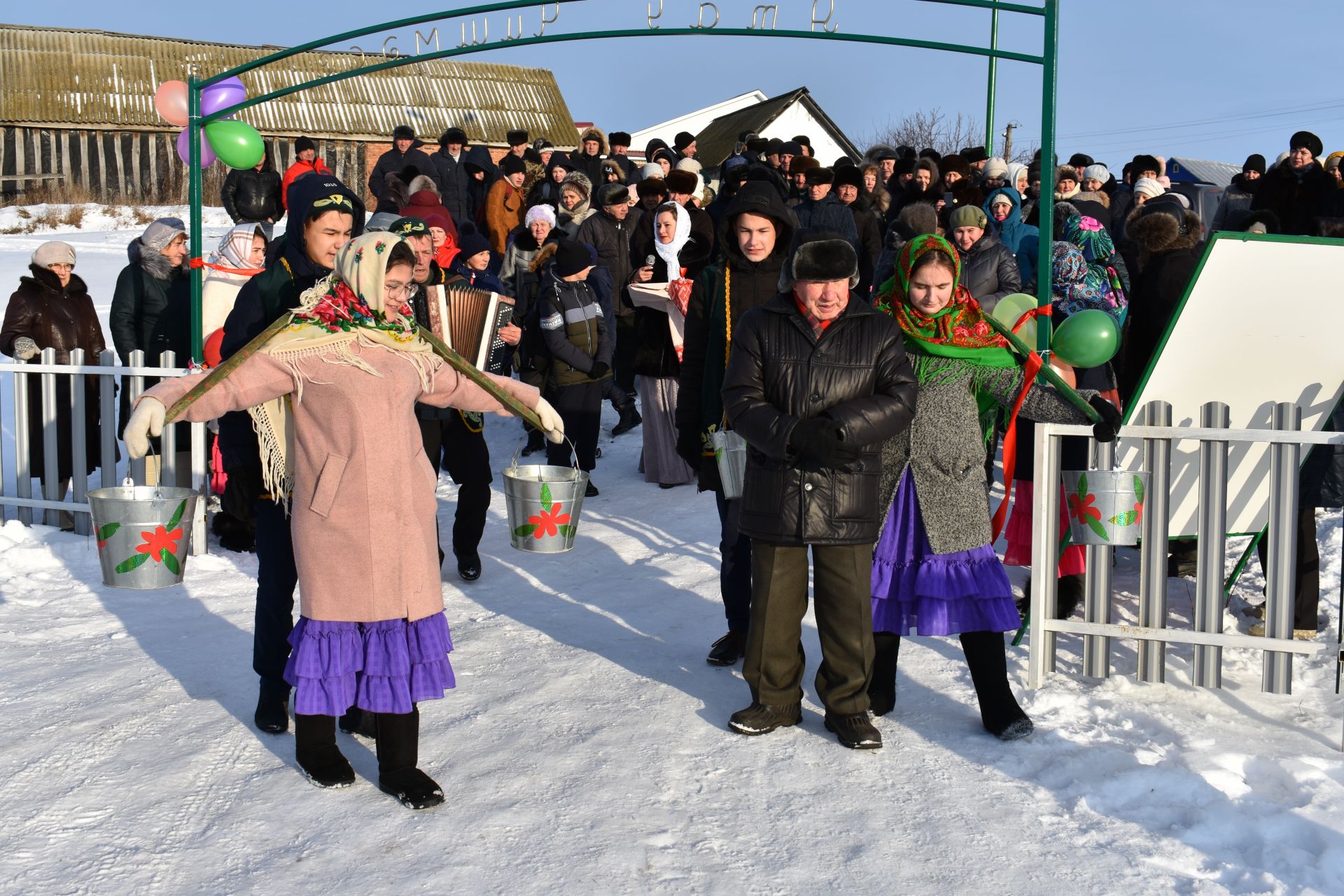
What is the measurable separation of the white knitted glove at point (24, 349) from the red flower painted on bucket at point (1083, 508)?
672 centimetres

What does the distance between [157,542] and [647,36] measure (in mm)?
3664

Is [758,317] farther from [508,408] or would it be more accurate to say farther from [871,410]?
[508,408]

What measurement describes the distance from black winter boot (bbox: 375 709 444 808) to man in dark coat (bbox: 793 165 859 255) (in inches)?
271

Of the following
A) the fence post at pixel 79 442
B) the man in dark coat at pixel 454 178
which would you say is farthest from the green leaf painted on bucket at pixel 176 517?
the man in dark coat at pixel 454 178

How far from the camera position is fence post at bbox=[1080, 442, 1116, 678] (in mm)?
4980

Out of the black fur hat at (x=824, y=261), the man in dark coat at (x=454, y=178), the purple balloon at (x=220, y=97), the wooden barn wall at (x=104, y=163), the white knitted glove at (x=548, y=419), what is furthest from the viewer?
the wooden barn wall at (x=104, y=163)

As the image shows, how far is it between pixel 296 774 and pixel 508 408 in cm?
144

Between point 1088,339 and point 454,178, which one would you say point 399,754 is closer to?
point 1088,339

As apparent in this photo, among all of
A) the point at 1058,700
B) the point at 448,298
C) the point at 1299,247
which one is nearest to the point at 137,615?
the point at 448,298

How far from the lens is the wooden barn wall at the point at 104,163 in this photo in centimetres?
2989

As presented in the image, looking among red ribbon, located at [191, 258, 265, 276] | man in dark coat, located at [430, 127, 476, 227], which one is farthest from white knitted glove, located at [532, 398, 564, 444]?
man in dark coat, located at [430, 127, 476, 227]

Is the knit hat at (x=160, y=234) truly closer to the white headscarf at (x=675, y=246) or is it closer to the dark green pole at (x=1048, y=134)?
the white headscarf at (x=675, y=246)

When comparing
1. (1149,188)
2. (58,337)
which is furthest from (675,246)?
(1149,188)

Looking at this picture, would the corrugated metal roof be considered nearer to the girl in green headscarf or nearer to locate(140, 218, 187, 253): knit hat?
locate(140, 218, 187, 253): knit hat
